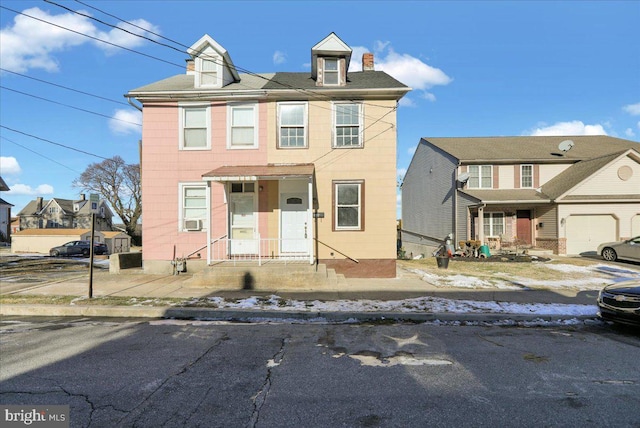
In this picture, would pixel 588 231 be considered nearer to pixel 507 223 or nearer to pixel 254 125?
pixel 507 223

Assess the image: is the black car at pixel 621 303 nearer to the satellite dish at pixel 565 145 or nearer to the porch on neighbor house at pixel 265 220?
the porch on neighbor house at pixel 265 220

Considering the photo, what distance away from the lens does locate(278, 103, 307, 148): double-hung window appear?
38.8 feet

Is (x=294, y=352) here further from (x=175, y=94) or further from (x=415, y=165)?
(x=415, y=165)

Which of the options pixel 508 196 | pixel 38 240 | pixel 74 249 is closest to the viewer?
pixel 508 196

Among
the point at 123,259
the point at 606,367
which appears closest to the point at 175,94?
the point at 123,259

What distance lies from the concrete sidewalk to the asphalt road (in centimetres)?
72

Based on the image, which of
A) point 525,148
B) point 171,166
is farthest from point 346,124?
point 525,148

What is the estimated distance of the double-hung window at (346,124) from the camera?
11742mm

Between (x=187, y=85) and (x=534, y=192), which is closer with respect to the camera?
(x=187, y=85)

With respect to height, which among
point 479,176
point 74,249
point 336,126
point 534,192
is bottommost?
point 74,249

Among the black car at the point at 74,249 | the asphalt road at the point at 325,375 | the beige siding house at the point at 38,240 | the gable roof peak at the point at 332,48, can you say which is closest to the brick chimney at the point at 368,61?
the gable roof peak at the point at 332,48

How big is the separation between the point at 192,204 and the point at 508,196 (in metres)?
18.0

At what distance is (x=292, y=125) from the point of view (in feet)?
38.7

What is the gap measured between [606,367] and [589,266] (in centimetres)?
1296
